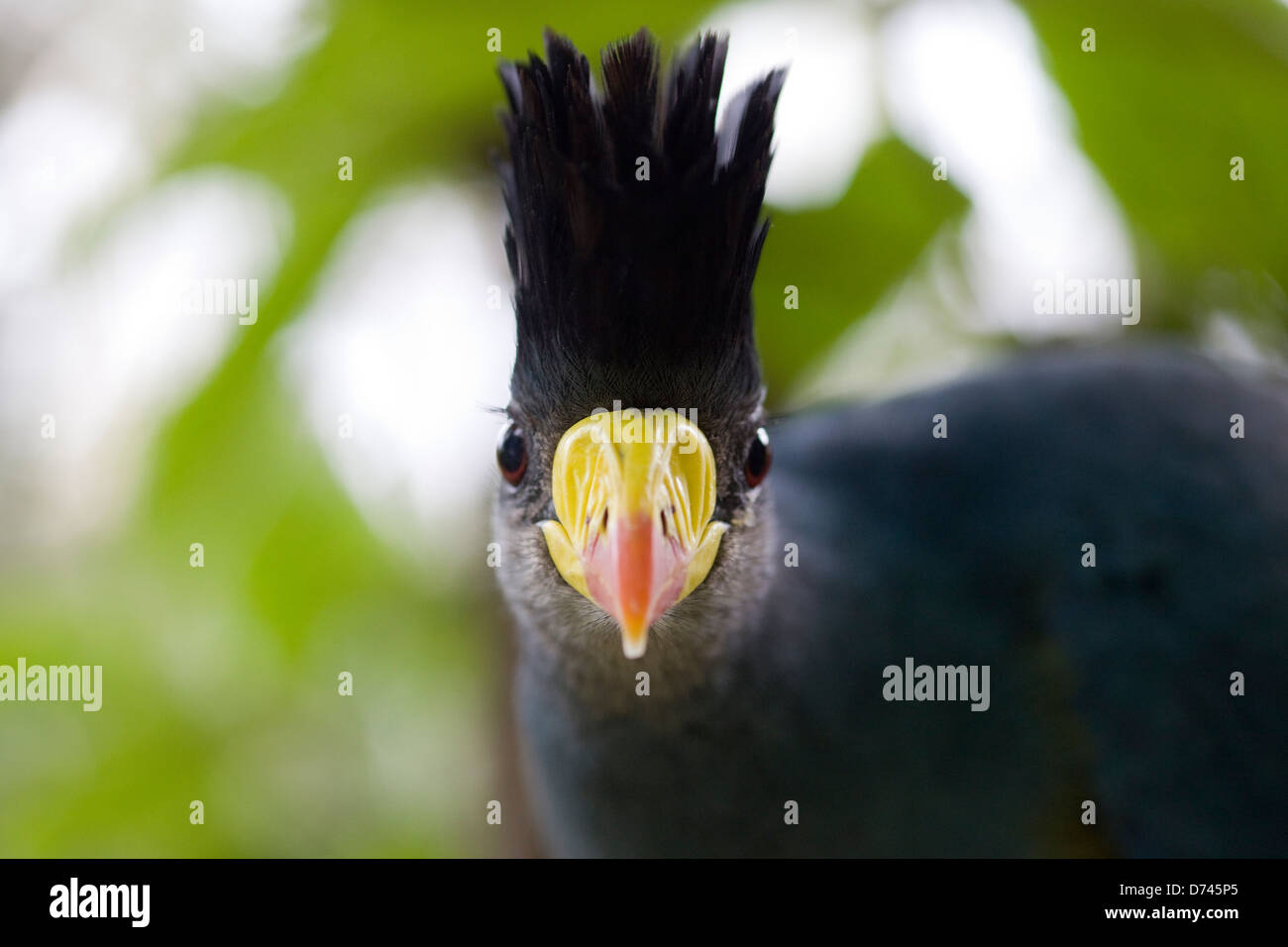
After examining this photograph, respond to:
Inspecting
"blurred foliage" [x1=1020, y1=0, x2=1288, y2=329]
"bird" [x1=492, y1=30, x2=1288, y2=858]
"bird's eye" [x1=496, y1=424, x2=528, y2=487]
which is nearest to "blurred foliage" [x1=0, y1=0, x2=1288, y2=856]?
"blurred foliage" [x1=1020, y1=0, x2=1288, y2=329]

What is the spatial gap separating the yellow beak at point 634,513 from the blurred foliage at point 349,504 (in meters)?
0.65

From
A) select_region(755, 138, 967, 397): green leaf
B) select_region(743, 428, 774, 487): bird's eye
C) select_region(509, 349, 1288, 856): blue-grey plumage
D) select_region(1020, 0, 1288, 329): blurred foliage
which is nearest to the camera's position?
select_region(743, 428, 774, 487): bird's eye

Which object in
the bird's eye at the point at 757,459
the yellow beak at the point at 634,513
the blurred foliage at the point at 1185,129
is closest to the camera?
the yellow beak at the point at 634,513

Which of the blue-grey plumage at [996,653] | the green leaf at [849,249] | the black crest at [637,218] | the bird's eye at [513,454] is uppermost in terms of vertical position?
the green leaf at [849,249]

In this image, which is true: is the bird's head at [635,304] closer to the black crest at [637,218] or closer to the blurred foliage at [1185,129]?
the black crest at [637,218]

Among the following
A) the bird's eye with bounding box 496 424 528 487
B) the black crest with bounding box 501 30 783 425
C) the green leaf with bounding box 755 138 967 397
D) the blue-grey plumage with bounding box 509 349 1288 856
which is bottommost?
the blue-grey plumage with bounding box 509 349 1288 856

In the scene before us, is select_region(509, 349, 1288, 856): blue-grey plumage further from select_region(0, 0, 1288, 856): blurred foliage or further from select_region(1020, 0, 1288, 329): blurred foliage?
select_region(0, 0, 1288, 856): blurred foliage

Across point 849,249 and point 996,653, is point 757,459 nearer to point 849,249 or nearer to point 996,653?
point 996,653

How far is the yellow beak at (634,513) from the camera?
1408 mm

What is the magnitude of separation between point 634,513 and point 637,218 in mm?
374

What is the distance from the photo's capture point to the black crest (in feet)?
4.89

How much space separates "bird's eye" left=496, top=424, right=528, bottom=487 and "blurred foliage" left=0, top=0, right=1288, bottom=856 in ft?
1.58

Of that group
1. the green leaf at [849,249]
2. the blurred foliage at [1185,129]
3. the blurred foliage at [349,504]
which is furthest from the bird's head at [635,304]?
the blurred foliage at [1185,129]
